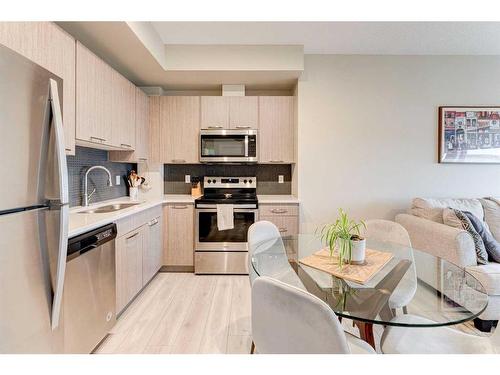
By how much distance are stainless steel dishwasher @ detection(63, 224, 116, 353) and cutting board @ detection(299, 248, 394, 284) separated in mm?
1292

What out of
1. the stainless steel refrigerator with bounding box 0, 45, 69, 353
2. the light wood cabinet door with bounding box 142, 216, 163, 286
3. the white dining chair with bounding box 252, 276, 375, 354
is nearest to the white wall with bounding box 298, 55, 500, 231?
the light wood cabinet door with bounding box 142, 216, 163, 286

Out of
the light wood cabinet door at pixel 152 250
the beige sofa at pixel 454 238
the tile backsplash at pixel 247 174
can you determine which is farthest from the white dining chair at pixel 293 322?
the tile backsplash at pixel 247 174

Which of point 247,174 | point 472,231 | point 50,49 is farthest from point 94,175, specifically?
point 472,231

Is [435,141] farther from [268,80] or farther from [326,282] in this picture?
[326,282]

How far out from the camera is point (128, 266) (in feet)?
7.63

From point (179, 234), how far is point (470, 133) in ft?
12.3

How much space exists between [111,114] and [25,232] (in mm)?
1704

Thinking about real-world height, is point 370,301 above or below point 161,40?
below

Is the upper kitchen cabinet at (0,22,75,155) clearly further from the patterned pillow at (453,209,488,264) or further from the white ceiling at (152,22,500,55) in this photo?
the patterned pillow at (453,209,488,264)

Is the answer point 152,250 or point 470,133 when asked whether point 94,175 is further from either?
point 470,133

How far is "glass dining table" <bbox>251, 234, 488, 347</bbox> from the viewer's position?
3.63 feet

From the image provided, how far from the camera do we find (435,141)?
3332 mm

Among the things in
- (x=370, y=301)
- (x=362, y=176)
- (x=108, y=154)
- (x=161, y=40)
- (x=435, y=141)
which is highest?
(x=161, y=40)
